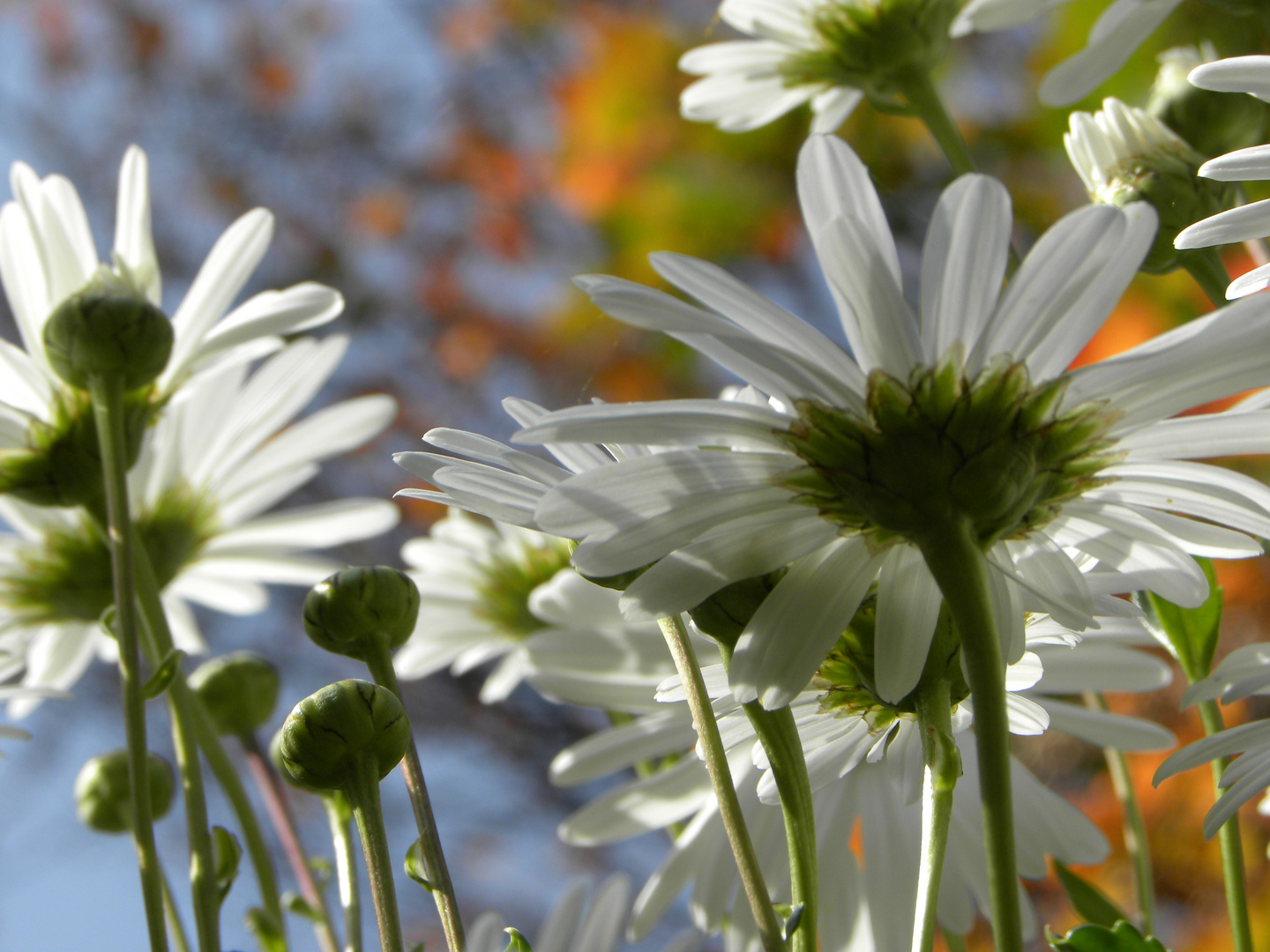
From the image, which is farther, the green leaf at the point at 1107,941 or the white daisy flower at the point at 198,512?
the white daisy flower at the point at 198,512

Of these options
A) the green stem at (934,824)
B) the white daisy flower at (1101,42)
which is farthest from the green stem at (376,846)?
the white daisy flower at (1101,42)

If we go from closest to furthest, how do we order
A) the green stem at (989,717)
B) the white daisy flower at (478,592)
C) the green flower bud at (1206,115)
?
1. the green stem at (989,717)
2. the green flower bud at (1206,115)
3. the white daisy flower at (478,592)

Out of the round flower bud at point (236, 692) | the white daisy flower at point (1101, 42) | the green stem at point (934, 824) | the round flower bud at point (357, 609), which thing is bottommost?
the green stem at point (934, 824)

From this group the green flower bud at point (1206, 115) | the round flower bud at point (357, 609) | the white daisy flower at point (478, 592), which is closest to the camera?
the round flower bud at point (357, 609)

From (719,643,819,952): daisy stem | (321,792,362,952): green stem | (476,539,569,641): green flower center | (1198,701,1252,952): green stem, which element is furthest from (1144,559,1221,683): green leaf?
(476,539,569,641): green flower center

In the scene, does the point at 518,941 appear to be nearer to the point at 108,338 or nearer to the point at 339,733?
the point at 339,733

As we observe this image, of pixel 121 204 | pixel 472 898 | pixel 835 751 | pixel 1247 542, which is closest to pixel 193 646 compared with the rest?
pixel 121 204

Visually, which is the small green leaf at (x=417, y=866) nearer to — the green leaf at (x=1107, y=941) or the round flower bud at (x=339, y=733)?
the round flower bud at (x=339, y=733)
